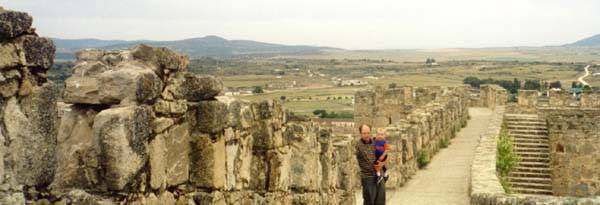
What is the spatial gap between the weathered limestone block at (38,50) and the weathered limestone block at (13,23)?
54 millimetres

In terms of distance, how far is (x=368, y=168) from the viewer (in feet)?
31.4

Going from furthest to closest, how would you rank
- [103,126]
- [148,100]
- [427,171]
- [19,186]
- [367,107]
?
[367,107] → [427,171] → [148,100] → [103,126] → [19,186]

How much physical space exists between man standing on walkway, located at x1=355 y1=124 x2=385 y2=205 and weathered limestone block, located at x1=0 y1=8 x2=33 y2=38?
18.9 ft

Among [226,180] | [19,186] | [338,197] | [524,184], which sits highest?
[19,186]

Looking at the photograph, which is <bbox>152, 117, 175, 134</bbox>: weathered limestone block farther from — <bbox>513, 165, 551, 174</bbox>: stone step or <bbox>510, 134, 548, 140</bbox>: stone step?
<bbox>510, 134, 548, 140</bbox>: stone step

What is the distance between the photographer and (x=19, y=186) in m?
4.23

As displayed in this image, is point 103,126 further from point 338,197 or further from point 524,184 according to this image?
→ point 524,184

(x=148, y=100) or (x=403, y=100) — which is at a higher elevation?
(x=148, y=100)

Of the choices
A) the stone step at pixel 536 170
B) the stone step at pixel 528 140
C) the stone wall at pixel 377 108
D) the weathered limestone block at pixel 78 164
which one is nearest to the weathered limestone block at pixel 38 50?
the weathered limestone block at pixel 78 164

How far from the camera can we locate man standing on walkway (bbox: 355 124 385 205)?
31.3 ft

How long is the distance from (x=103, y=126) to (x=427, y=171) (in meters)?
12.4

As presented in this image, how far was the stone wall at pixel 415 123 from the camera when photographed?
48.4 feet

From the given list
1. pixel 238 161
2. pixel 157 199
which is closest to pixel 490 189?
pixel 238 161

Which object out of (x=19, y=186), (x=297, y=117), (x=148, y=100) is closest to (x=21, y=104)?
(x=19, y=186)
